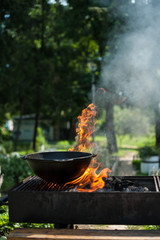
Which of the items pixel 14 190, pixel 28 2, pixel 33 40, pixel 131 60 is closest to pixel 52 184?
pixel 14 190

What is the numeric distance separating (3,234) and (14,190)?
3.71 ft

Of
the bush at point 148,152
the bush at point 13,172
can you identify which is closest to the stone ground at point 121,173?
the bush at point 148,152

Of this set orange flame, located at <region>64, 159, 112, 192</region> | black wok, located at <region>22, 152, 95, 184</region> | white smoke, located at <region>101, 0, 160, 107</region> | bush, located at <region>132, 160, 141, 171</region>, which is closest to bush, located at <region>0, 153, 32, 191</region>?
orange flame, located at <region>64, 159, 112, 192</region>

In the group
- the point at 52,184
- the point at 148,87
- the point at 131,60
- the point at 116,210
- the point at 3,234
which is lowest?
the point at 3,234

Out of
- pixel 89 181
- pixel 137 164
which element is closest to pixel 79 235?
pixel 89 181

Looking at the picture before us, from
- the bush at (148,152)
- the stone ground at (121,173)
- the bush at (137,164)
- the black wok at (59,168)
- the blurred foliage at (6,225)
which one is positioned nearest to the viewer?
the black wok at (59,168)

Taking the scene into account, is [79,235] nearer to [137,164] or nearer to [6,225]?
[6,225]

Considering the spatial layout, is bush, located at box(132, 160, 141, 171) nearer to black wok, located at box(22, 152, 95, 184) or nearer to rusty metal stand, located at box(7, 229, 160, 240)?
black wok, located at box(22, 152, 95, 184)

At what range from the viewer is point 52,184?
10.2 ft

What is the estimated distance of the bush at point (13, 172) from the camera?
6.50 metres

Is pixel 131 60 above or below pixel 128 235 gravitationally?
above

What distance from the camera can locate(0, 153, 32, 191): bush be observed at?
6.50m

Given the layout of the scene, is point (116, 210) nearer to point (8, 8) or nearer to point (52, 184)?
point (52, 184)

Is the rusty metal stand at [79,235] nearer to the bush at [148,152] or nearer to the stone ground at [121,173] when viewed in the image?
the stone ground at [121,173]
